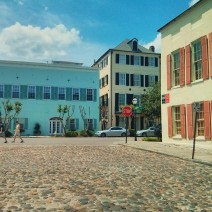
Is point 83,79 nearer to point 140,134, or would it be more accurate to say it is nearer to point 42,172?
point 140,134

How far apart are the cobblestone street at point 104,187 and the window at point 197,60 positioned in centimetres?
860

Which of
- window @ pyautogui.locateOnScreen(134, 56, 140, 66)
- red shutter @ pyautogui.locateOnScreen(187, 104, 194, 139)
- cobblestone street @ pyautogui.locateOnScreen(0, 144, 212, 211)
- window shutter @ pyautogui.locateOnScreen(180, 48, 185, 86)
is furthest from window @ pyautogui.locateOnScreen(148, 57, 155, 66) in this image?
cobblestone street @ pyautogui.locateOnScreen(0, 144, 212, 211)

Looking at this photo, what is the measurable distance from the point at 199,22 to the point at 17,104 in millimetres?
27231

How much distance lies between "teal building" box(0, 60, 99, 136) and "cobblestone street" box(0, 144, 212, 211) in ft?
110

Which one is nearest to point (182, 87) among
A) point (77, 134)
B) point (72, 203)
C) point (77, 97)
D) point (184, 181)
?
point (184, 181)

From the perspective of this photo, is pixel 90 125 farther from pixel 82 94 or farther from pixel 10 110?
pixel 10 110

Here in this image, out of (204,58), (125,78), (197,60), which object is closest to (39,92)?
(125,78)

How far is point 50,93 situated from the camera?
44906 millimetres

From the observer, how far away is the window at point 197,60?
18.7 m

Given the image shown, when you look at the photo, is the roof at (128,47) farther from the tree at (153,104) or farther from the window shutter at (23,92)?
the window shutter at (23,92)

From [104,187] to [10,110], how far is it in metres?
35.8

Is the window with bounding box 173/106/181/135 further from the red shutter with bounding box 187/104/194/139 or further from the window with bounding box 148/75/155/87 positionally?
the window with bounding box 148/75/155/87

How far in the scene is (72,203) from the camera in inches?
239

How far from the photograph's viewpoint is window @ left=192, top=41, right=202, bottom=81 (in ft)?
61.4
